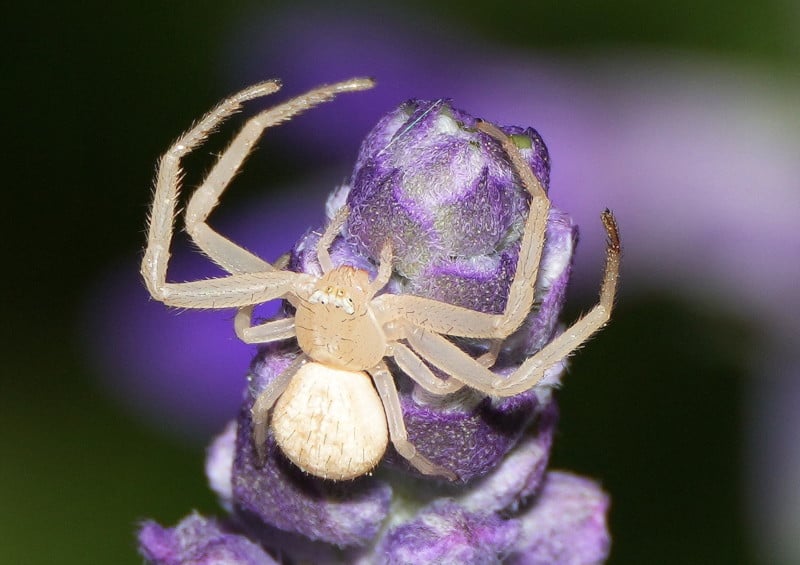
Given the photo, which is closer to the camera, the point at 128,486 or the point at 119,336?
the point at 128,486

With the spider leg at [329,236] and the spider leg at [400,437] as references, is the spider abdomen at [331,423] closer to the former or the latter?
the spider leg at [400,437]

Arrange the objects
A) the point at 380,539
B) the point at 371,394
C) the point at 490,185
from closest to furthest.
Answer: the point at 490,185 → the point at 380,539 → the point at 371,394

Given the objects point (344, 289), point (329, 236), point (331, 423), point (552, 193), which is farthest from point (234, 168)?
point (552, 193)

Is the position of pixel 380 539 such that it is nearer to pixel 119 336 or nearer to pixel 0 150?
pixel 119 336

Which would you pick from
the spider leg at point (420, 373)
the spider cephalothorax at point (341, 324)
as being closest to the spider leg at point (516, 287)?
the spider leg at point (420, 373)

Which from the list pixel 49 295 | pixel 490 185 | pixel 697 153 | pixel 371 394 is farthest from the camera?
pixel 49 295

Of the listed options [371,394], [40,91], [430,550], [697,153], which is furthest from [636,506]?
[40,91]

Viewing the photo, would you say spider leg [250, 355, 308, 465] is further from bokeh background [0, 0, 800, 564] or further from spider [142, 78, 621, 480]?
bokeh background [0, 0, 800, 564]
